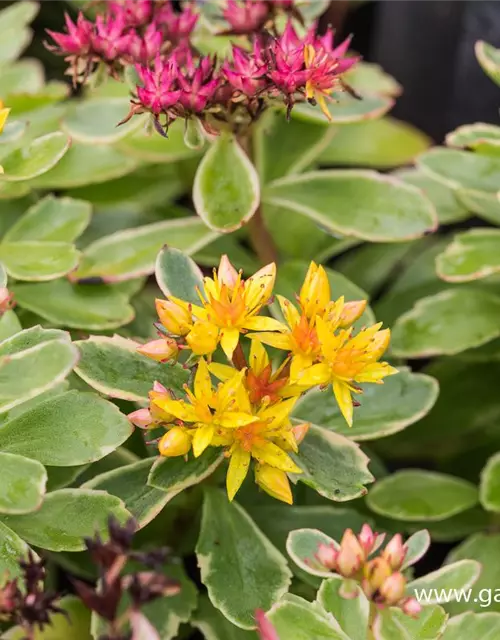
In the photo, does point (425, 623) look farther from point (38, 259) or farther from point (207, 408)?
point (38, 259)

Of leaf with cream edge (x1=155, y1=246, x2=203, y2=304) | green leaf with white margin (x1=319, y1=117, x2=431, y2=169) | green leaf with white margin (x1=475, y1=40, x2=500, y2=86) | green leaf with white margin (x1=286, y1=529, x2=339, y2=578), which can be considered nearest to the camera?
→ green leaf with white margin (x1=286, y1=529, x2=339, y2=578)

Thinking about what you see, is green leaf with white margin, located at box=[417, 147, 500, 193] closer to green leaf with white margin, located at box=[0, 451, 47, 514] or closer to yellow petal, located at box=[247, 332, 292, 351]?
yellow petal, located at box=[247, 332, 292, 351]

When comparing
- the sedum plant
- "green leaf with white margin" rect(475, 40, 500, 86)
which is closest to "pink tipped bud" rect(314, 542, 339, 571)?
the sedum plant

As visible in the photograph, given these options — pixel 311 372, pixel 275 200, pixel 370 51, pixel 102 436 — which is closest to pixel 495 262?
pixel 275 200

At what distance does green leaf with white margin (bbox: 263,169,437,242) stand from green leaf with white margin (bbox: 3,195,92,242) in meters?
0.24

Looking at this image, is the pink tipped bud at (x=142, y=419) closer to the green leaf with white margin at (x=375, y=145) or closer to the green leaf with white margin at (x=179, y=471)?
the green leaf with white margin at (x=179, y=471)

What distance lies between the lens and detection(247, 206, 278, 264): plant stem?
3.31 ft

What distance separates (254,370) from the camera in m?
0.68

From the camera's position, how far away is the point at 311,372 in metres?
0.65

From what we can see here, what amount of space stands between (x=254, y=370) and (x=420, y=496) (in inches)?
14.7

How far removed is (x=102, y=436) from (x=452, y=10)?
1215 mm

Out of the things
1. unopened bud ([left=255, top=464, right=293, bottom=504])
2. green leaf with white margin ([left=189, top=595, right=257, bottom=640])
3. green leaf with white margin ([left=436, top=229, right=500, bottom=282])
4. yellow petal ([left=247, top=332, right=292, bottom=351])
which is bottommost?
green leaf with white margin ([left=189, top=595, right=257, bottom=640])

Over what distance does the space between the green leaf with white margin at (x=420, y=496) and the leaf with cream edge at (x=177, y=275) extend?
356mm

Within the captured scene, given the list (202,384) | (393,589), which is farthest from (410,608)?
(202,384)
